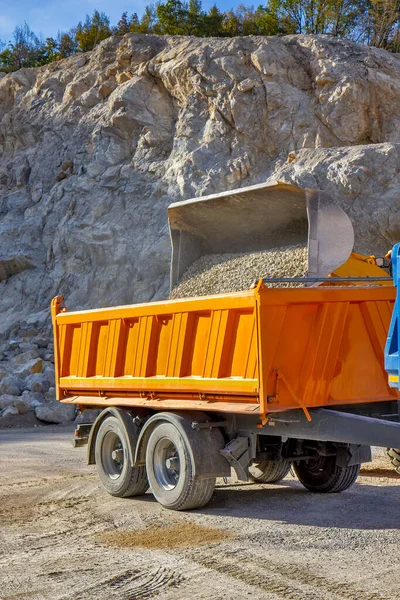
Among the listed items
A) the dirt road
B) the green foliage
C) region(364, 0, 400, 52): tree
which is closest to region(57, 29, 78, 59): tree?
the green foliage

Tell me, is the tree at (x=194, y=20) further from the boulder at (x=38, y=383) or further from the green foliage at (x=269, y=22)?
the boulder at (x=38, y=383)

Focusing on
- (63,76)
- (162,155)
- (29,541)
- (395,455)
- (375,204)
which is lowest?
(29,541)

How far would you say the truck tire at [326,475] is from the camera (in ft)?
26.7

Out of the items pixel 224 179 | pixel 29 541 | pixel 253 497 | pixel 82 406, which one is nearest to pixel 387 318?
pixel 253 497

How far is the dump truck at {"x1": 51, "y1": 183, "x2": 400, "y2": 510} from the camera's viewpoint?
21.2 feet

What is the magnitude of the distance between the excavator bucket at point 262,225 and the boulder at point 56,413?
809cm

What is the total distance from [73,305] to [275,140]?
345 inches

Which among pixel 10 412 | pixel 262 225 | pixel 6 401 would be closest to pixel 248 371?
pixel 262 225

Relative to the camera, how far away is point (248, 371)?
6.59m

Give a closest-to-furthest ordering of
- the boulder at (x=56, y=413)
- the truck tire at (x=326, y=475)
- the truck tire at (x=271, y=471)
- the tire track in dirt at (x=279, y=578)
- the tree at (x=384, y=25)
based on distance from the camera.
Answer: the tire track in dirt at (x=279, y=578) → the truck tire at (x=326, y=475) → the truck tire at (x=271, y=471) → the boulder at (x=56, y=413) → the tree at (x=384, y=25)

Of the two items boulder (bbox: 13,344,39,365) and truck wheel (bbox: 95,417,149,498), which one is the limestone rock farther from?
truck wheel (bbox: 95,417,149,498)

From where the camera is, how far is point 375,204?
22.3 meters

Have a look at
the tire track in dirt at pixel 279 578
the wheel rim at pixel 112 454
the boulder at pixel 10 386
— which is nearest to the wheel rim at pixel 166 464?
the wheel rim at pixel 112 454

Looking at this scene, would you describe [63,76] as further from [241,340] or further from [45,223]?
[241,340]
